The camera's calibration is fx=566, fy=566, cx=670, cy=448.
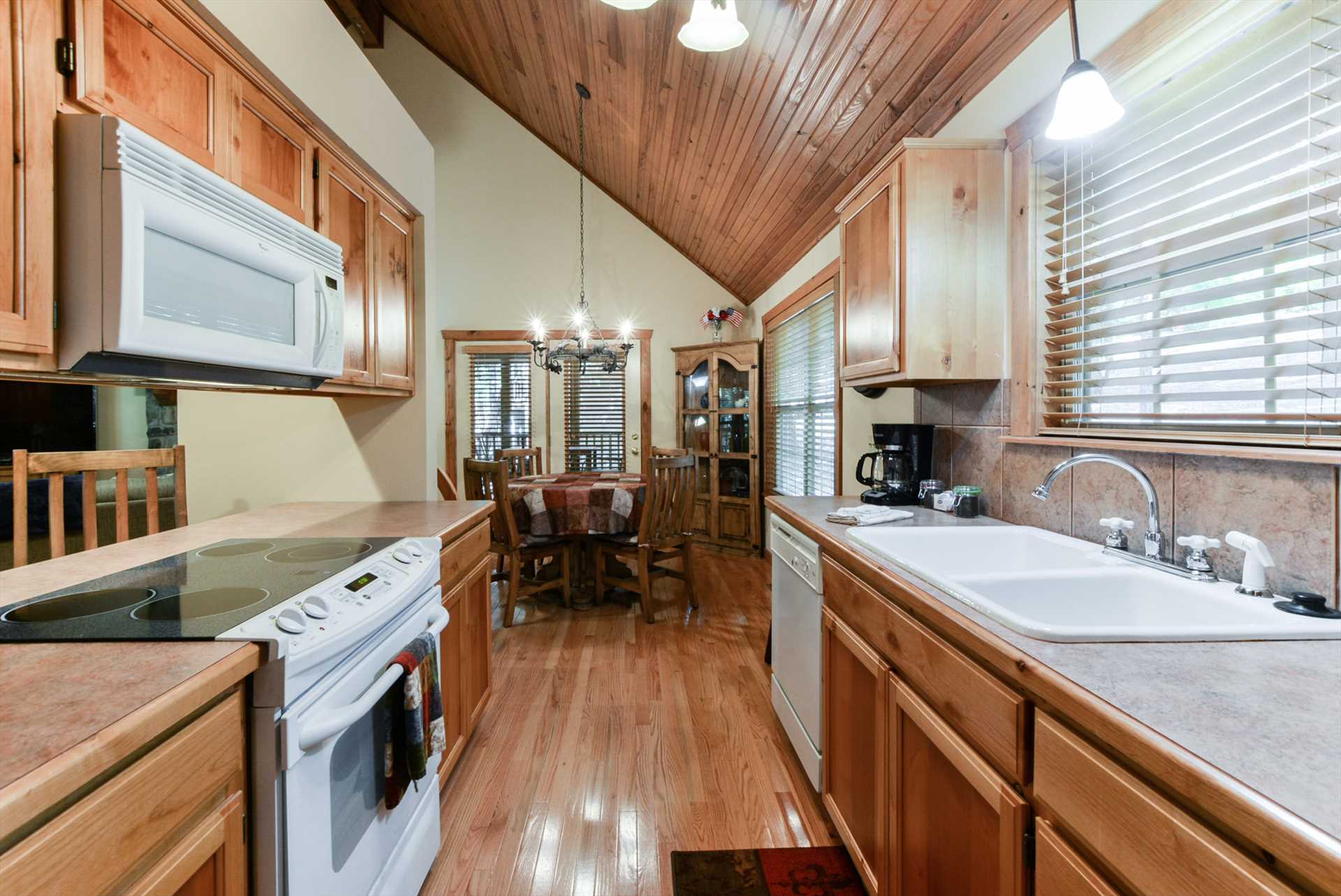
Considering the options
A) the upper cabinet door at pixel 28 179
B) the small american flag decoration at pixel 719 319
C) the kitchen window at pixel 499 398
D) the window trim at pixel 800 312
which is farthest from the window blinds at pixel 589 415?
the upper cabinet door at pixel 28 179

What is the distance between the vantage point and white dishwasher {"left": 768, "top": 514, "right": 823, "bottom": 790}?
1.78 metres

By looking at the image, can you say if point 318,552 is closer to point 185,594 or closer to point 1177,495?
point 185,594

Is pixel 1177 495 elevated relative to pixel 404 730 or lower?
elevated

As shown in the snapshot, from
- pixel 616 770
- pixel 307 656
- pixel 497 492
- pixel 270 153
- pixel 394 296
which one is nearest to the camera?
pixel 307 656

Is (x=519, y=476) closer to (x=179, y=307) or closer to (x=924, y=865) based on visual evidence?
(x=179, y=307)

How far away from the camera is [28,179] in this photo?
1.02 meters

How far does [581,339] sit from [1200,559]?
3.49 m

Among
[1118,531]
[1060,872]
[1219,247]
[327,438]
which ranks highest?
[1219,247]

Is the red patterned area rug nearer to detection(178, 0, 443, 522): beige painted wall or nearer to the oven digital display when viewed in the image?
the oven digital display

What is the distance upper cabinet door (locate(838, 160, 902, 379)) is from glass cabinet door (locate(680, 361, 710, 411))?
306 centimetres

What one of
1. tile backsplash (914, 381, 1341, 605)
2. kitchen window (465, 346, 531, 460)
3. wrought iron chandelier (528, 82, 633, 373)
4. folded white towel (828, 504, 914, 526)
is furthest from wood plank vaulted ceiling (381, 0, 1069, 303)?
kitchen window (465, 346, 531, 460)

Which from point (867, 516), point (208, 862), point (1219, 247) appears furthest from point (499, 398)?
point (1219, 247)

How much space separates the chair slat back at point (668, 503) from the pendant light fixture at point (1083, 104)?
2438mm

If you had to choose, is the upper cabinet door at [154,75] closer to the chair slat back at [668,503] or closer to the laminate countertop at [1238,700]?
the laminate countertop at [1238,700]
